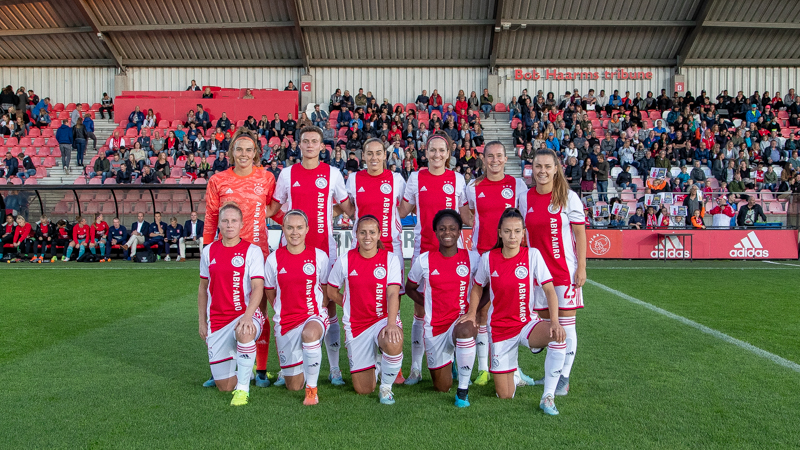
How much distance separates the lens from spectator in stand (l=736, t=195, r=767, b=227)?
1495 centimetres

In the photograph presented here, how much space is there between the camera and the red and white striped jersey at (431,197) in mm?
4848

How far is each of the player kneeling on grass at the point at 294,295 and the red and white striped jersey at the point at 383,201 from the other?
0.64 metres

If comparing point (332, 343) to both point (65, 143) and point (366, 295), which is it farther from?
point (65, 143)

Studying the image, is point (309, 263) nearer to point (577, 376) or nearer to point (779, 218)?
point (577, 376)

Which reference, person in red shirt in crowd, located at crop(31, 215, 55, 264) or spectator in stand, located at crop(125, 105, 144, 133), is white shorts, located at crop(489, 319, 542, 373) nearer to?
person in red shirt in crowd, located at crop(31, 215, 55, 264)

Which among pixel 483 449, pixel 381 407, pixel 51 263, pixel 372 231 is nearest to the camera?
pixel 483 449

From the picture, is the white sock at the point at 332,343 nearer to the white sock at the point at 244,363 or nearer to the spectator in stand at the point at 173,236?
the white sock at the point at 244,363

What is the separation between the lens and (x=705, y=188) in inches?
675

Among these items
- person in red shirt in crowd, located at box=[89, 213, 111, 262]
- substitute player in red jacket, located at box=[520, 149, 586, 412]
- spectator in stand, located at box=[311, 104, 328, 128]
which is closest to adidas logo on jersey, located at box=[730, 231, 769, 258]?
substitute player in red jacket, located at box=[520, 149, 586, 412]

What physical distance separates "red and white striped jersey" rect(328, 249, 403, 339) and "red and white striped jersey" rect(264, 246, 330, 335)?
157mm

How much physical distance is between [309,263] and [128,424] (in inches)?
61.6

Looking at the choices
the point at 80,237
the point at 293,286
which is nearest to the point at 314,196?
the point at 293,286

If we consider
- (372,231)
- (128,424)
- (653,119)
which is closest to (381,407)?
(372,231)

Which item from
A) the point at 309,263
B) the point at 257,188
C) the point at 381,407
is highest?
the point at 257,188
